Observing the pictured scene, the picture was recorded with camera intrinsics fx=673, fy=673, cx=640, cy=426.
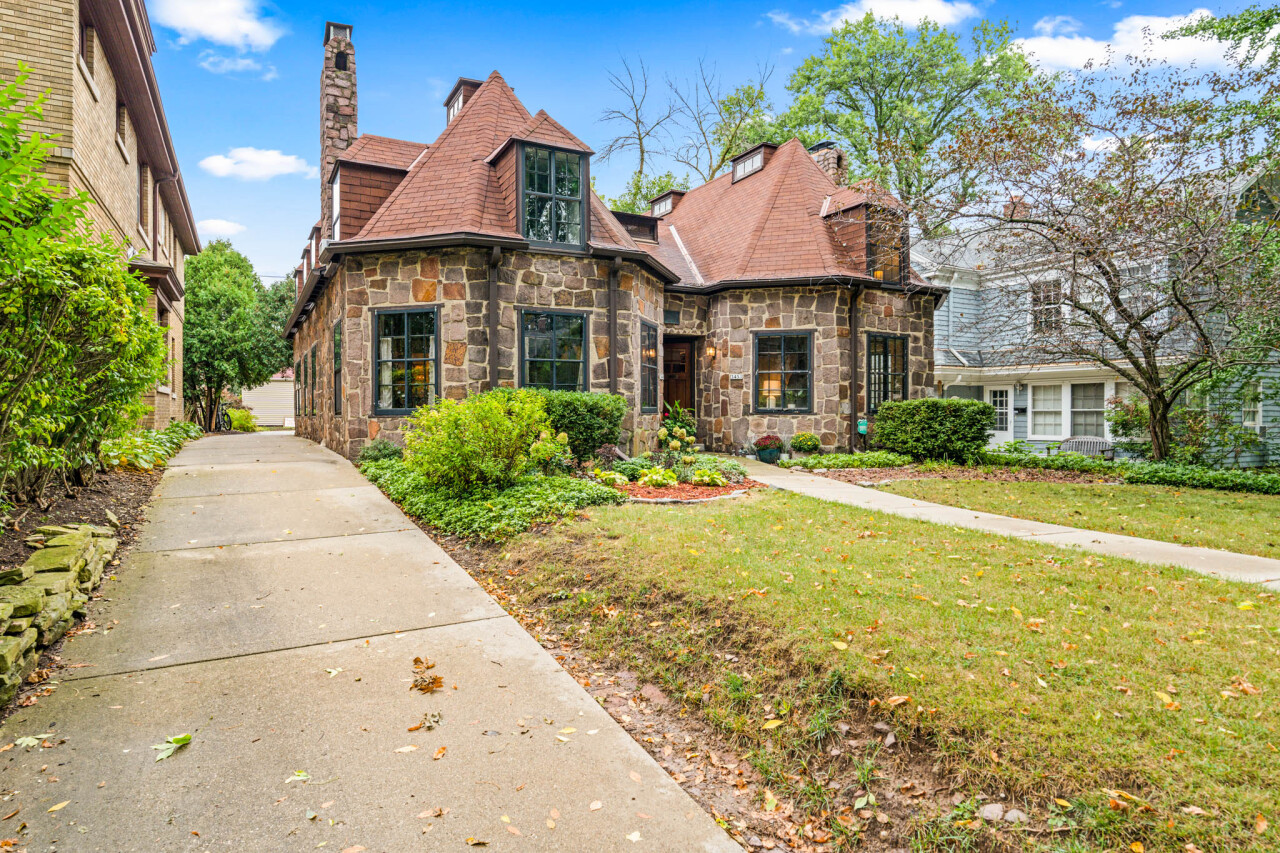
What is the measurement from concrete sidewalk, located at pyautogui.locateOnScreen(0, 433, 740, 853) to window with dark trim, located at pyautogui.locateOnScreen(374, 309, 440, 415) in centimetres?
565

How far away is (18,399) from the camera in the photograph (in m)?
4.20

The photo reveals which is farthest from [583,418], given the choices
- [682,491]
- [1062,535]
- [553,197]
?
[1062,535]

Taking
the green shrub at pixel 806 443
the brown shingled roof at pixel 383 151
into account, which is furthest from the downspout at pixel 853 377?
the brown shingled roof at pixel 383 151

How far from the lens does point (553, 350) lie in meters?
11.0

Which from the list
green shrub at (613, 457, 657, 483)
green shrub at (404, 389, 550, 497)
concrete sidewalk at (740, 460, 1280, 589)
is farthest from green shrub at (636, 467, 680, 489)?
green shrub at (404, 389, 550, 497)

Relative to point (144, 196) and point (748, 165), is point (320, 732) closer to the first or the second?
point (748, 165)

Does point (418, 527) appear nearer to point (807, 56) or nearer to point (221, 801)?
point (221, 801)

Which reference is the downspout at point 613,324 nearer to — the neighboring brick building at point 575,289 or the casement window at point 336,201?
the neighboring brick building at point 575,289

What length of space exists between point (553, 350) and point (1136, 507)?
8.21 m

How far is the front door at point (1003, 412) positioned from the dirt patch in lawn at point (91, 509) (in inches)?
755

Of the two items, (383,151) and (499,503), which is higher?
(383,151)

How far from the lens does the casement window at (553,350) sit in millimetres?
10812

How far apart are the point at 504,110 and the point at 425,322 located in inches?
181

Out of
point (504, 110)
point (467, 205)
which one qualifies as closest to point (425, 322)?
point (467, 205)
